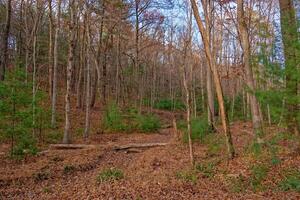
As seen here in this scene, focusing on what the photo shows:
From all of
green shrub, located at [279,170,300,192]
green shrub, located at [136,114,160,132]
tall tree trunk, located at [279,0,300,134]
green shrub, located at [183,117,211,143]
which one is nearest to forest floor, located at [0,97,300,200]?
green shrub, located at [279,170,300,192]

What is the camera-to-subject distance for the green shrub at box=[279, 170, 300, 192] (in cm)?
688

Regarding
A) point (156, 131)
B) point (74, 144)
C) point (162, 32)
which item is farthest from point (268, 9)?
point (74, 144)

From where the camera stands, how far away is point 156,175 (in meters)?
8.66

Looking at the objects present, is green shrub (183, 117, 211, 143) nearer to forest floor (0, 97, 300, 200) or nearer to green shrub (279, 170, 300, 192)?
forest floor (0, 97, 300, 200)

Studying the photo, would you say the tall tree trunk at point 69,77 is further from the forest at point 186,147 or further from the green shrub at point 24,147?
the green shrub at point 24,147

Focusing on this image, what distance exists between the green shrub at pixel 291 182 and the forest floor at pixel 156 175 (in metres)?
0.11

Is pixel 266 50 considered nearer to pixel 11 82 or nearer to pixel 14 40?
pixel 11 82

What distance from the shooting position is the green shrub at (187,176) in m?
8.16

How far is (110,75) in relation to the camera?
120 ft

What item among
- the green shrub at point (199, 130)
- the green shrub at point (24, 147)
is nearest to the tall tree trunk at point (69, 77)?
the green shrub at point (24, 147)

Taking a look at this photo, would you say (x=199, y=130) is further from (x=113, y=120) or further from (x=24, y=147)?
(x=113, y=120)

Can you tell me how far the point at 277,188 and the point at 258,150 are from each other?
115cm

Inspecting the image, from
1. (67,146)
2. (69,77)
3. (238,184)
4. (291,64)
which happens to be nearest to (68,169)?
(67,146)

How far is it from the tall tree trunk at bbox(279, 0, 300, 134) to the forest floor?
95 centimetres
